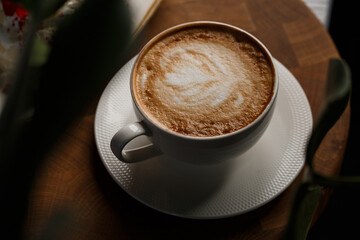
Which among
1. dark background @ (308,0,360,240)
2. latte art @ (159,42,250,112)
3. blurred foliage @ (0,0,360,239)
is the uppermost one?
blurred foliage @ (0,0,360,239)

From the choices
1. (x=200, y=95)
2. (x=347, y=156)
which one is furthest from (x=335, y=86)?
(x=347, y=156)

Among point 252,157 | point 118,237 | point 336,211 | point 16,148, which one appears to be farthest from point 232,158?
point 336,211

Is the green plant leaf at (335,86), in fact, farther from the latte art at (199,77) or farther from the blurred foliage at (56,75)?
the latte art at (199,77)

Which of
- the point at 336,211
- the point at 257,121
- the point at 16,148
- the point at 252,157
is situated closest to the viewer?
the point at 16,148

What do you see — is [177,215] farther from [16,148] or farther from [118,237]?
[16,148]

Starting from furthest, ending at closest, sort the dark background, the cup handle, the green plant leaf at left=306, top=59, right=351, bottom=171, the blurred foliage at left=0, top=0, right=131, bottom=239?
the dark background, the cup handle, the green plant leaf at left=306, top=59, right=351, bottom=171, the blurred foliage at left=0, top=0, right=131, bottom=239

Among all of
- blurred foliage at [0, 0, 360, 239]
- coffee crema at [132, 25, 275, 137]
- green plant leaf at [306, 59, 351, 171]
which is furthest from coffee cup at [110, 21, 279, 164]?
blurred foliage at [0, 0, 360, 239]

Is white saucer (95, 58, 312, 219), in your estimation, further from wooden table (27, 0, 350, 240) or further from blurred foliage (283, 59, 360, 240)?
blurred foliage (283, 59, 360, 240)
